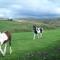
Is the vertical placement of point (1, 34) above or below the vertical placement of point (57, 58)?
above

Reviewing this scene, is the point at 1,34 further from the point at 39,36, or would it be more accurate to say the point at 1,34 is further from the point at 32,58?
the point at 39,36

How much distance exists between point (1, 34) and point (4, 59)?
3.06 m

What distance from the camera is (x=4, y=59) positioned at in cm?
1980

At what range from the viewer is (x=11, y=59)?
19.8m

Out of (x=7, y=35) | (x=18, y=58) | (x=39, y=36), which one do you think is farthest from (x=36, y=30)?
(x=18, y=58)

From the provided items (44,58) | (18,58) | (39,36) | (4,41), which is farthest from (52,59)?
(39,36)

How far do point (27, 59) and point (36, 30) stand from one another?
24.9m

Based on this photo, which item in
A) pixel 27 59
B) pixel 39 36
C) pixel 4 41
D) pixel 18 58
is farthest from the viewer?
pixel 39 36

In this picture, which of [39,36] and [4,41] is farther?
[39,36]

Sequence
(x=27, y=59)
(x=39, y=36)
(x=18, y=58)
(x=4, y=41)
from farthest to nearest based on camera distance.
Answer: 1. (x=39, y=36)
2. (x=4, y=41)
3. (x=18, y=58)
4. (x=27, y=59)

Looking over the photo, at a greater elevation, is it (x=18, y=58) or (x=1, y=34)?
(x=1, y=34)

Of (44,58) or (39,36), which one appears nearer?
(44,58)

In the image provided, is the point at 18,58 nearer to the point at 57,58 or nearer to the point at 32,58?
the point at 32,58

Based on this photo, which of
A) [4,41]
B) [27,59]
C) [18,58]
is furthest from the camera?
[4,41]
